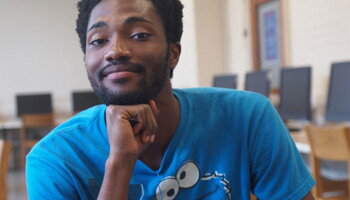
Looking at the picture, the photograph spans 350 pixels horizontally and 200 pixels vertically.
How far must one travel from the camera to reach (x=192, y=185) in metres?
0.98

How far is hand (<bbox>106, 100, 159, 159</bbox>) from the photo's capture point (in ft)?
3.15

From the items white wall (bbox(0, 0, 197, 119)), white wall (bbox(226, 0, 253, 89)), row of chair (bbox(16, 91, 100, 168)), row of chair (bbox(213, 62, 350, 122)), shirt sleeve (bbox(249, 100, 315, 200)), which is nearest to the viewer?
shirt sleeve (bbox(249, 100, 315, 200))

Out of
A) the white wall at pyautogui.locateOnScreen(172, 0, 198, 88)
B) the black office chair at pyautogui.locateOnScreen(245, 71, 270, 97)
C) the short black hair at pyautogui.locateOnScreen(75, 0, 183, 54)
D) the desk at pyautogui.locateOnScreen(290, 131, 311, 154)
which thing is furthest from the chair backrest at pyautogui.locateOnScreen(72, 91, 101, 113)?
the short black hair at pyautogui.locateOnScreen(75, 0, 183, 54)

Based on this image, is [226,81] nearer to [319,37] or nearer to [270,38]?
[270,38]

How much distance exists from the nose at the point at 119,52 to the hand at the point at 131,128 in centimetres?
11

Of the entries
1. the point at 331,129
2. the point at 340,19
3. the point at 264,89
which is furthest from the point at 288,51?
the point at 331,129

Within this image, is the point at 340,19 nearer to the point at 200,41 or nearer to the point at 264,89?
the point at 264,89

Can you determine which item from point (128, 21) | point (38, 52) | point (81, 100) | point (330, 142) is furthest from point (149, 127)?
point (38, 52)

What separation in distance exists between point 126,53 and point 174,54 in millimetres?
172

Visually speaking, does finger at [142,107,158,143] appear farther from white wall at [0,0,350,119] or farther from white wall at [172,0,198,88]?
white wall at [172,0,198,88]

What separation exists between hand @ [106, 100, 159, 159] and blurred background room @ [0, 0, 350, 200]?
31cm

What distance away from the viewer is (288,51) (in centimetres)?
443

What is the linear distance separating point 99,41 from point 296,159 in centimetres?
55

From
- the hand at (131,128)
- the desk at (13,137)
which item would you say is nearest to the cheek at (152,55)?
the hand at (131,128)
